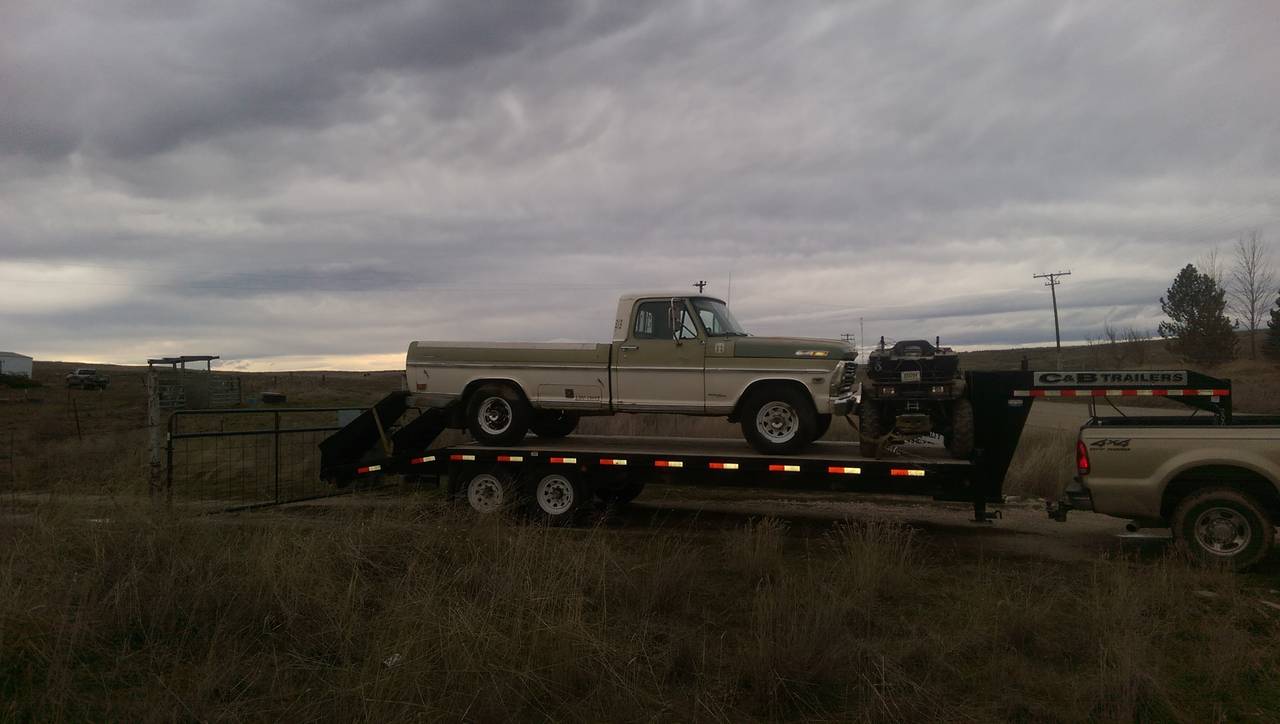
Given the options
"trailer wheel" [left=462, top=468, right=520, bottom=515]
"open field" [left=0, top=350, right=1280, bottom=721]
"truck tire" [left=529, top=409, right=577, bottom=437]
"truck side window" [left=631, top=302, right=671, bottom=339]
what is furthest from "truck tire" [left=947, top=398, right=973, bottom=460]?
"truck tire" [left=529, top=409, right=577, bottom=437]

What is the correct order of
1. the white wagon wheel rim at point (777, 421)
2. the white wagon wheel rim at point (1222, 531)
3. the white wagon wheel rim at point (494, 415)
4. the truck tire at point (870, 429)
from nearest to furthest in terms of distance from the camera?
the white wagon wheel rim at point (1222, 531) < the truck tire at point (870, 429) < the white wagon wheel rim at point (777, 421) < the white wagon wheel rim at point (494, 415)

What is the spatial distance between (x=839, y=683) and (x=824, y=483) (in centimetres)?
459

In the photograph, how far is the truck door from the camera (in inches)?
402

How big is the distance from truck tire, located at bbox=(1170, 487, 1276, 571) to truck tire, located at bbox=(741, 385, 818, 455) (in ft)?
12.3

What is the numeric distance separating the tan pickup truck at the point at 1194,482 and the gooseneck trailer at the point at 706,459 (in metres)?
0.67

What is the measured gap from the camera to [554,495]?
10383mm

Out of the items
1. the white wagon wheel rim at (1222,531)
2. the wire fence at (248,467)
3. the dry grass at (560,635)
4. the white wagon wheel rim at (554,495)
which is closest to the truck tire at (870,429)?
the dry grass at (560,635)

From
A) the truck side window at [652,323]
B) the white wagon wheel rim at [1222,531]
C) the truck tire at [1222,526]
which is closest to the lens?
the truck tire at [1222,526]

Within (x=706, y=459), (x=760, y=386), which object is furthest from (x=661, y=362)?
(x=706, y=459)

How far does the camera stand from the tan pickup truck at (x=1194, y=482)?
24.8ft

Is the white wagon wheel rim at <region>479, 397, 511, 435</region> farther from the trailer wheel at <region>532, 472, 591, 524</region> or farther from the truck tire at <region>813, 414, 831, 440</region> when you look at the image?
the truck tire at <region>813, 414, 831, 440</region>

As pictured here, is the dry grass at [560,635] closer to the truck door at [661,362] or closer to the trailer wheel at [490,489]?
the trailer wheel at [490,489]

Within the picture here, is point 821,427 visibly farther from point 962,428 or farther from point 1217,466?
point 1217,466

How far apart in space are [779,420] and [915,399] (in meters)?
1.64
